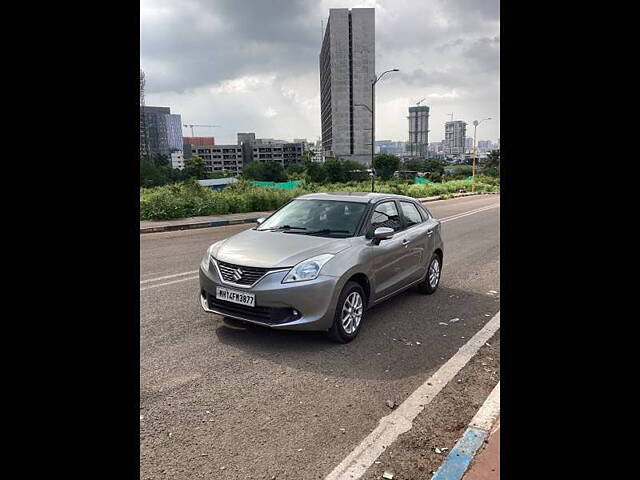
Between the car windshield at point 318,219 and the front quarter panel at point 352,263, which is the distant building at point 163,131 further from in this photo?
the front quarter panel at point 352,263

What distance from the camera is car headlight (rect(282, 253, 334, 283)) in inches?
179

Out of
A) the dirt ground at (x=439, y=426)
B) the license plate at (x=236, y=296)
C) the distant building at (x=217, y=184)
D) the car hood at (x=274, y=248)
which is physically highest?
the distant building at (x=217, y=184)

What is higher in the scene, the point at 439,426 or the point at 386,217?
the point at 386,217

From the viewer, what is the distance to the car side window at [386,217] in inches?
228

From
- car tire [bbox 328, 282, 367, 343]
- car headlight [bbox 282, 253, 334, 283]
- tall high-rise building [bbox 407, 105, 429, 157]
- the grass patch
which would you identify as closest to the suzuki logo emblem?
car headlight [bbox 282, 253, 334, 283]

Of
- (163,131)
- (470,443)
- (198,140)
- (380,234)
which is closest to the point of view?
(470,443)

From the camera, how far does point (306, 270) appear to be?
461cm

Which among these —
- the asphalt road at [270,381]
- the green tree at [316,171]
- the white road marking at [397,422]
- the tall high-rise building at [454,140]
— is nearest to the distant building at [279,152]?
the tall high-rise building at [454,140]

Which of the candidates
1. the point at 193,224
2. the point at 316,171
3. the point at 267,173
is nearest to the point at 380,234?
the point at 193,224

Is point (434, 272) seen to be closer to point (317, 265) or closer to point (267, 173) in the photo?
point (317, 265)

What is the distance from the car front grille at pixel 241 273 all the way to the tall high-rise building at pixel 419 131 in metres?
125

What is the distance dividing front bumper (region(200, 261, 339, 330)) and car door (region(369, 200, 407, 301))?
90cm

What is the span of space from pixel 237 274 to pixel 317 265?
2.61 ft
